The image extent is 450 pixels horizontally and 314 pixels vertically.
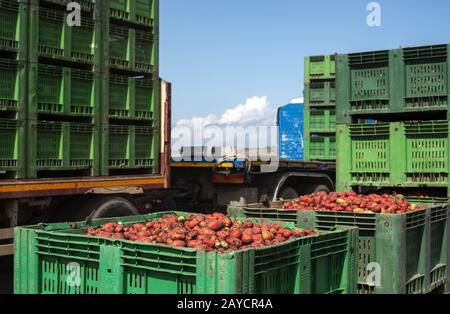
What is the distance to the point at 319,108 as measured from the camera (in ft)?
47.1

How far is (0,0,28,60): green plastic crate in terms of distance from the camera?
23.5 ft

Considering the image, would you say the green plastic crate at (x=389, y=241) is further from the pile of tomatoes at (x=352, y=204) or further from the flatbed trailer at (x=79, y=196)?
the flatbed trailer at (x=79, y=196)

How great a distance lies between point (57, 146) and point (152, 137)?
6.26ft

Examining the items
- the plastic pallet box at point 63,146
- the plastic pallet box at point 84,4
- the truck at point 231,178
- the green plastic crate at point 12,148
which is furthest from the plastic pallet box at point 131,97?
the truck at point 231,178

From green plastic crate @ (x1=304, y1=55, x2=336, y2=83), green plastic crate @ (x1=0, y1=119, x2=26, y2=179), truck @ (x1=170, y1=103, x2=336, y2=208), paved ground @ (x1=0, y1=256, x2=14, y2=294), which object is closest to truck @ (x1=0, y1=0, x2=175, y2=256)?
green plastic crate @ (x1=0, y1=119, x2=26, y2=179)

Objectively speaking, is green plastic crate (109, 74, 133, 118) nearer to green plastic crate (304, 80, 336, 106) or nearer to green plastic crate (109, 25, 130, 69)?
green plastic crate (109, 25, 130, 69)

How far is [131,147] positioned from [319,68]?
22.6ft

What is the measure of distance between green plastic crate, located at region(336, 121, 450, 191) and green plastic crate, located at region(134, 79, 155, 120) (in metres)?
3.12

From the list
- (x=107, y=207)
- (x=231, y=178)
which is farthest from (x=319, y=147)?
(x=107, y=207)

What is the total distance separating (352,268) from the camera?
194 inches

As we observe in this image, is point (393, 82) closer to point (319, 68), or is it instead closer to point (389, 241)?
point (389, 241)

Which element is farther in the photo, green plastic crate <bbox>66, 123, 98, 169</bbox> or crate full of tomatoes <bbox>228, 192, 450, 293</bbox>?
green plastic crate <bbox>66, 123, 98, 169</bbox>

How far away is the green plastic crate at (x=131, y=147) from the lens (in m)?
8.67
